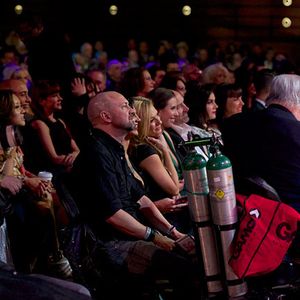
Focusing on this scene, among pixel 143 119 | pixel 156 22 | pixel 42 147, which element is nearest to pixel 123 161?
pixel 143 119

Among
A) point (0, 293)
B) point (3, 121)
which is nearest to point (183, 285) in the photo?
point (0, 293)

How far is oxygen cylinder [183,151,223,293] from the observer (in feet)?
12.6

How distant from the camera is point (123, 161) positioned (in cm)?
463

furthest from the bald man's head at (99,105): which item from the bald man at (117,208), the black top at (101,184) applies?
the black top at (101,184)

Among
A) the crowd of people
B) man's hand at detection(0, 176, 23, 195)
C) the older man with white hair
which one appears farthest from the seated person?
the older man with white hair

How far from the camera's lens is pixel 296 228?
3852mm

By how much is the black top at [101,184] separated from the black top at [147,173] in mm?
595

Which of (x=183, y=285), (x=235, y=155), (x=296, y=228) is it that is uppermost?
(x=235, y=155)

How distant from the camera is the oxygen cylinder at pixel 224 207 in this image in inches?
148

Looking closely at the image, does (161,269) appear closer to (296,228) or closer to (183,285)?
(183,285)

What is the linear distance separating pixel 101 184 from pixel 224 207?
868 millimetres

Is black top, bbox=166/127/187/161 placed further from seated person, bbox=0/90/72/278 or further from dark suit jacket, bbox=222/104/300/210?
dark suit jacket, bbox=222/104/300/210

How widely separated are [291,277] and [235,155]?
2.54 ft

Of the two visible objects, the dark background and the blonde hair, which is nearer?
the blonde hair
